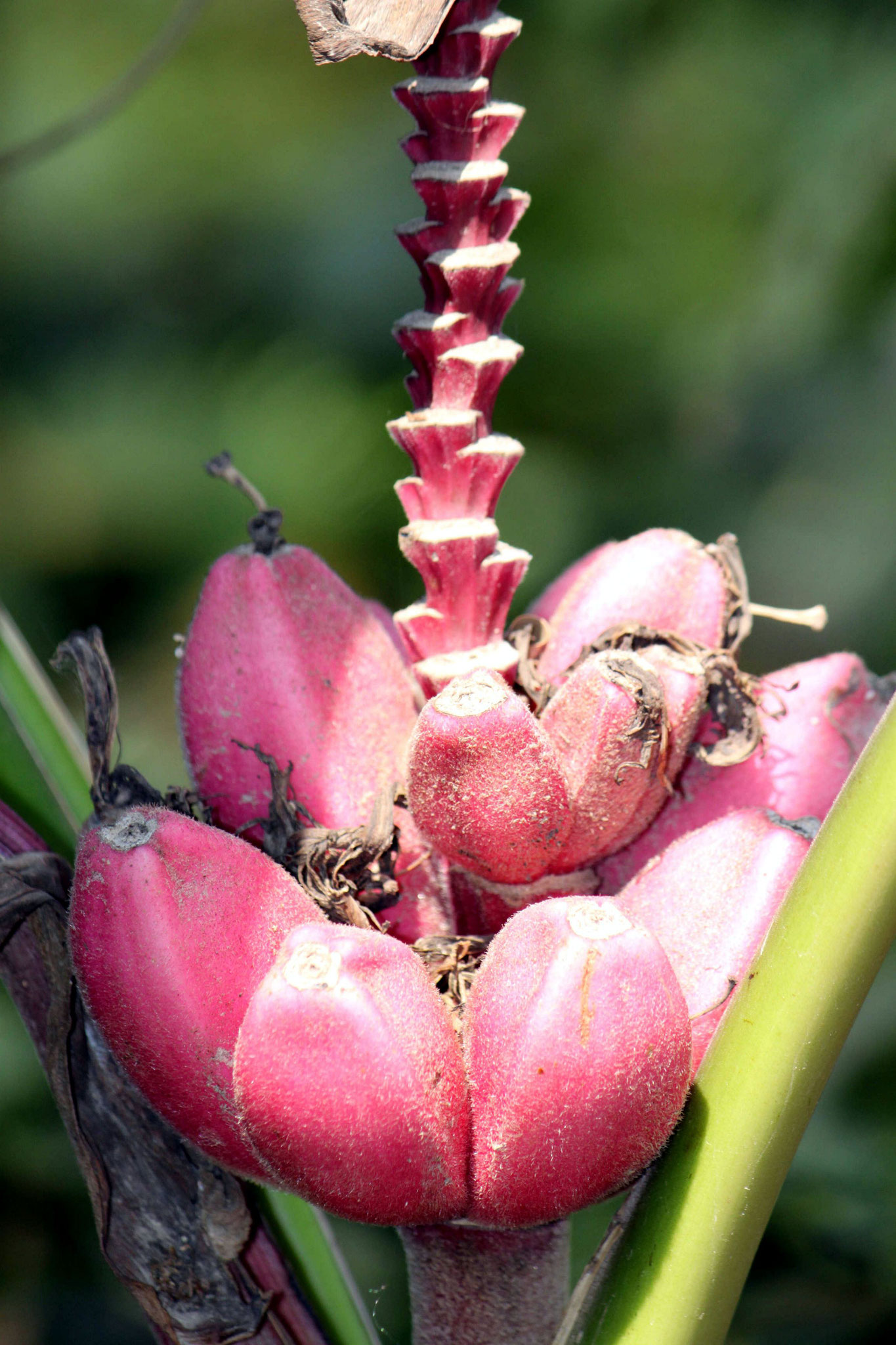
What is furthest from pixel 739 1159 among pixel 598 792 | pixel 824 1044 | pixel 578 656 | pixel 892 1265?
pixel 892 1265

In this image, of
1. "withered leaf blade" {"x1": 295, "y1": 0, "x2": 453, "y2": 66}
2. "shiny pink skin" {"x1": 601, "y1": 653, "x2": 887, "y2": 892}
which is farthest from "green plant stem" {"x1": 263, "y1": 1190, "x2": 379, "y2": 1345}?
"withered leaf blade" {"x1": 295, "y1": 0, "x2": 453, "y2": 66}

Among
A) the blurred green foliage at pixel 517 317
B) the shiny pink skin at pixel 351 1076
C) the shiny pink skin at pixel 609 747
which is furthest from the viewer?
the blurred green foliage at pixel 517 317

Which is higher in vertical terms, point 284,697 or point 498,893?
point 284,697

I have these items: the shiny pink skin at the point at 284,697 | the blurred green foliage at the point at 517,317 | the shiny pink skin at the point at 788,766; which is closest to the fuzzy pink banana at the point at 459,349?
the shiny pink skin at the point at 284,697

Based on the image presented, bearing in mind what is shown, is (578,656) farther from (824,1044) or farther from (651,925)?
(824,1044)

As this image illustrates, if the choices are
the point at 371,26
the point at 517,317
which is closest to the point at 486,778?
the point at 371,26

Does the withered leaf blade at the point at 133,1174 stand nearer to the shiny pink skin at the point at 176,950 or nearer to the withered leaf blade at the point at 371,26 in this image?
the shiny pink skin at the point at 176,950

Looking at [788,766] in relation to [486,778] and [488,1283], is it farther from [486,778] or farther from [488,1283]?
[488,1283]
